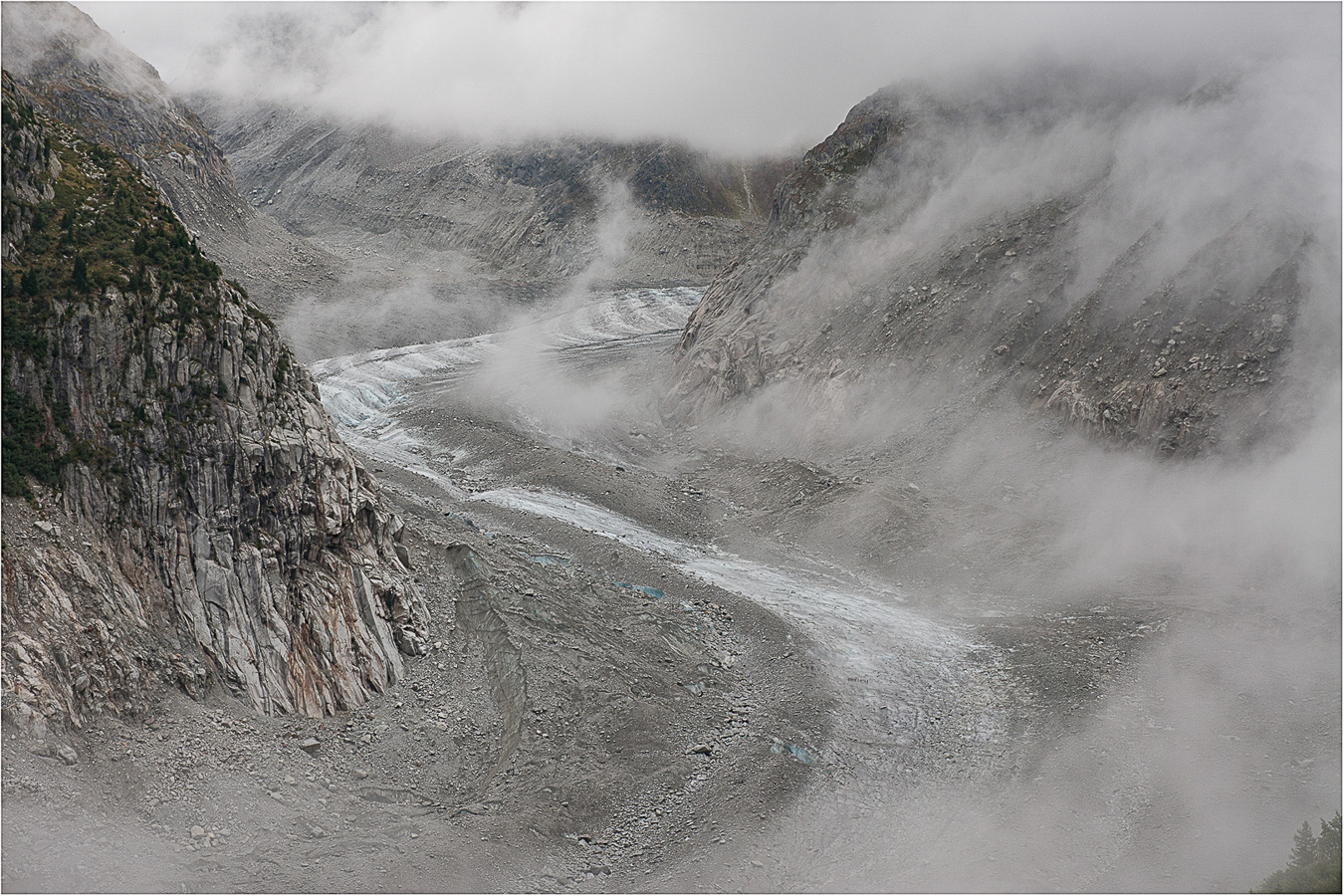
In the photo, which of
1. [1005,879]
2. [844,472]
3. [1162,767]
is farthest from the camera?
[844,472]

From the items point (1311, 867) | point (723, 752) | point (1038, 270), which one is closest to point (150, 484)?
point (723, 752)

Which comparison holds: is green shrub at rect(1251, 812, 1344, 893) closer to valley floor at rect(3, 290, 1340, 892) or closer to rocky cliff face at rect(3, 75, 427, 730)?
valley floor at rect(3, 290, 1340, 892)

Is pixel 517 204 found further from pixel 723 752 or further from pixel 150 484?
pixel 723 752

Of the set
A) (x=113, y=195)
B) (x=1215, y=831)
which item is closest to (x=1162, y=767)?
(x=1215, y=831)

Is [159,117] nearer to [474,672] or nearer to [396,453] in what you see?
[396,453]

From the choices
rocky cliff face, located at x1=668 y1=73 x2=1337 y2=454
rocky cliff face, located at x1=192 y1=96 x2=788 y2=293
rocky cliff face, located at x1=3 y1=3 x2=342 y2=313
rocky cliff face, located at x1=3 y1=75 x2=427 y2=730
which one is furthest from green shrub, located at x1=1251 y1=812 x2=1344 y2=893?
rocky cliff face, located at x1=192 y1=96 x2=788 y2=293

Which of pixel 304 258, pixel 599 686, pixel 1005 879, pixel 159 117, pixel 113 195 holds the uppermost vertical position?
pixel 159 117
